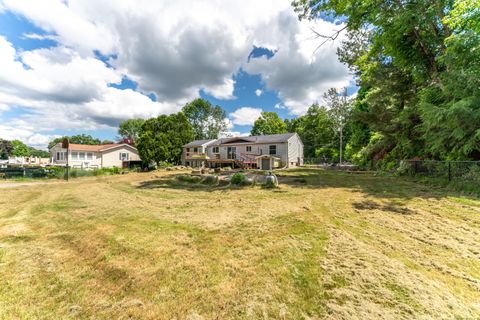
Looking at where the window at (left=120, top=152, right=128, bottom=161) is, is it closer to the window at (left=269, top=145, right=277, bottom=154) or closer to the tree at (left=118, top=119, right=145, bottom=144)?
the window at (left=269, top=145, right=277, bottom=154)

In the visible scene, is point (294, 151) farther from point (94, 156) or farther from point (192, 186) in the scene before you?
point (94, 156)

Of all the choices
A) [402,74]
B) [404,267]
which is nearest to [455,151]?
[402,74]

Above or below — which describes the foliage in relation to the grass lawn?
above

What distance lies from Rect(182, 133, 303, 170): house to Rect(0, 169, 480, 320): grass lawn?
790 inches

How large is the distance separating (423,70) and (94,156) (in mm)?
39718

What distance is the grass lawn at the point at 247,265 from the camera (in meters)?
2.41

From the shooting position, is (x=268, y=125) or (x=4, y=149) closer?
(x=268, y=125)

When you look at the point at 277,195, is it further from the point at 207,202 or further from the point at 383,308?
the point at 383,308

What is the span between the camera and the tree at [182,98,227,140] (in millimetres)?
49250

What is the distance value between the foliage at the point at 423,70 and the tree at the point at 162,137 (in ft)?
74.2

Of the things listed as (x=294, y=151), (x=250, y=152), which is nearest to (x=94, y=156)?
(x=250, y=152)

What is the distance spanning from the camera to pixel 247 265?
332 centimetres

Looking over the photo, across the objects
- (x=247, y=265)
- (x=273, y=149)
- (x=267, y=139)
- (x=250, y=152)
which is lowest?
(x=247, y=265)

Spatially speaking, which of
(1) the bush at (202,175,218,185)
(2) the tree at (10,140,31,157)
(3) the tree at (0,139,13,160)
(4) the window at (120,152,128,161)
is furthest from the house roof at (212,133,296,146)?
(2) the tree at (10,140,31,157)
